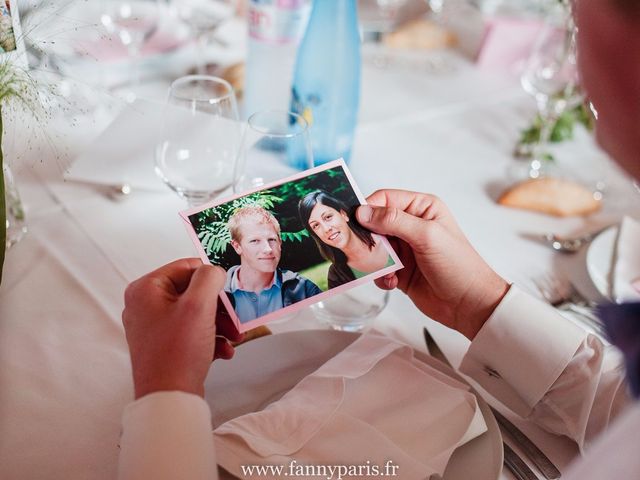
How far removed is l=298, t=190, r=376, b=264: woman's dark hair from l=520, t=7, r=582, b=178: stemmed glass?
680 mm

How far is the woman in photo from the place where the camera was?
774 mm

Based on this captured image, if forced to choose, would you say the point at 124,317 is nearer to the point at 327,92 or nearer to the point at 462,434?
the point at 462,434

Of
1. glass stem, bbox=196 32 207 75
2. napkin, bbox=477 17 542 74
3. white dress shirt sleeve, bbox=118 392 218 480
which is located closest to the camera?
white dress shirt sleeve, bbox=118 392 218 480

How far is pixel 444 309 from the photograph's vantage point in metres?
0.88

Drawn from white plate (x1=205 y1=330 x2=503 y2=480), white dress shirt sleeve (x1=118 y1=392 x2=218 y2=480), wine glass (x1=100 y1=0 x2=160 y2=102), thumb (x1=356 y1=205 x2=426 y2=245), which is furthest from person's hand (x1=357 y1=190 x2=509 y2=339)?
wine glass (x1=100 y1=0 x2=160 y2=102)

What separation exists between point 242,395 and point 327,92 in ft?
2.18

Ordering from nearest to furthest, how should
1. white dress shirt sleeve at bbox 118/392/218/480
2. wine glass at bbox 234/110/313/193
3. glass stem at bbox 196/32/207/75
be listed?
1. white dress shirt sleeve at bbox 118/392/218/480
2. wine glass at bbox 234/110/313/193
3. glass stem at bbox 196/32/207/75

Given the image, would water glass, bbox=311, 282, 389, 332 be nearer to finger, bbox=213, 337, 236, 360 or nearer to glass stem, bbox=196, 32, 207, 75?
finger, bbox=213, 337, 236, 360

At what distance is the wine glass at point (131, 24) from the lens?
53.6 inches

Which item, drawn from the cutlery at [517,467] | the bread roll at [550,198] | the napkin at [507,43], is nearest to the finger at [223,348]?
the cutlery at [517,467]

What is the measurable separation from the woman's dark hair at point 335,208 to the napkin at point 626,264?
1.42 feet

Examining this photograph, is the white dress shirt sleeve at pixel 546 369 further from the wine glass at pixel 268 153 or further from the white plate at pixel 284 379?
the wine glass at pixel 268 153

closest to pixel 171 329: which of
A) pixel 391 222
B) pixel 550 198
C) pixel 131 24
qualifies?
pixel 391 222

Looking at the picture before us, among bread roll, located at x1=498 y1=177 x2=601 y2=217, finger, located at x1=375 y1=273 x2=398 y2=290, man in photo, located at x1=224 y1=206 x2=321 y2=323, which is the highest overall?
man in photo, located at x1=224 y1=206 x2=321 y2=323
